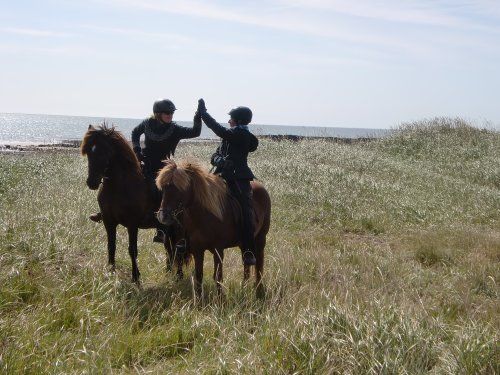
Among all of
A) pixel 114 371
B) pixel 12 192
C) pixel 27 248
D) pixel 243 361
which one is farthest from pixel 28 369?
pixel 12 192

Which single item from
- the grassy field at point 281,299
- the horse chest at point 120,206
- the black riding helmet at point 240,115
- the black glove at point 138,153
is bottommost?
the grassy field at point 281,299

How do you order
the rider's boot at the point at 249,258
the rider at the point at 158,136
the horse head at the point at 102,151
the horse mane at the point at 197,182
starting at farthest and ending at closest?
the rider at the point at 158,136 → the horse head at the point at 102,151 → the rider's boot at the point at 249,258 → the horse mane at the point at 197,182

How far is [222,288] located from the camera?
6.81m

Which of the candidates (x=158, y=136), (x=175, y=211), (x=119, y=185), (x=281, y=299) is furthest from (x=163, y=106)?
(x=281, y=299)

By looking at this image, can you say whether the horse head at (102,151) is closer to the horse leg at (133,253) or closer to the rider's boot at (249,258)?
the horse leg at (133,253)

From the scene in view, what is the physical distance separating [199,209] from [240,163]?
2.80ft

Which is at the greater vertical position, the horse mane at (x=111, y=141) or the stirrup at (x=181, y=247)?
the horse mane at (x=111, y=141)

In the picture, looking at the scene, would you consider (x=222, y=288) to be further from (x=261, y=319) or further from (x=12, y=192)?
(x=12, y=192)

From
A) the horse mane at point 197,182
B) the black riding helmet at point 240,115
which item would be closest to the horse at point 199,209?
the horse mane at point 197,182

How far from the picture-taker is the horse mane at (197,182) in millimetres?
6727

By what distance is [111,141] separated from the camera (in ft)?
25.5

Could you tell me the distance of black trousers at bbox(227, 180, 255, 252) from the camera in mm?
7242

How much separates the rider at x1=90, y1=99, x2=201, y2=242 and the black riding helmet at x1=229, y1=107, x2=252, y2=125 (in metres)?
0.81

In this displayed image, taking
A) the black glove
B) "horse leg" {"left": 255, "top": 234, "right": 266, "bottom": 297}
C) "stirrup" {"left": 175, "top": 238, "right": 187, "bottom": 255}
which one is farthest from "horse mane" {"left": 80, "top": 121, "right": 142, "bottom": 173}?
"horse leg" {"left": 255, "top": 234, "right": 266, "bottom": 297}
